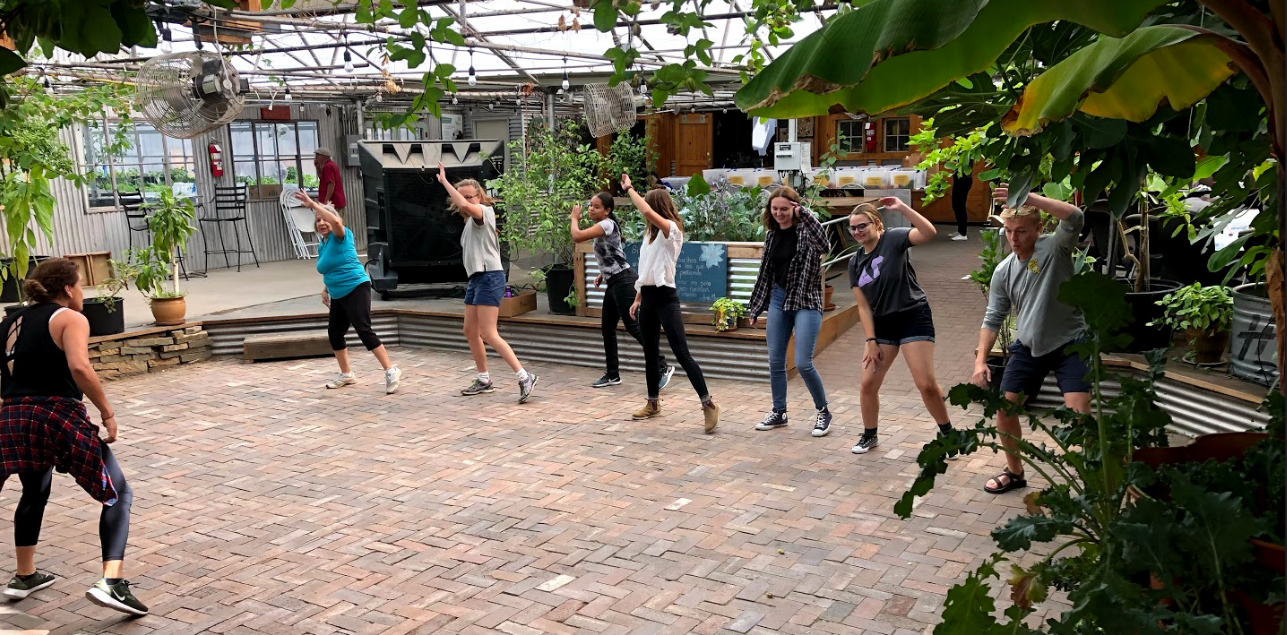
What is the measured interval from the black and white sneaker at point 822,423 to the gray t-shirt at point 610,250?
74.8 inches

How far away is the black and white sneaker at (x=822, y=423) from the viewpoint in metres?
6.80

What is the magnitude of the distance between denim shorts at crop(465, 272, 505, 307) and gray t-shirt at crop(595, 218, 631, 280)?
0.90m

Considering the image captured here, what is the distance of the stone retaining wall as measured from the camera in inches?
364

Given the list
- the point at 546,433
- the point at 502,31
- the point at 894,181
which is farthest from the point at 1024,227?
the point at 894,181

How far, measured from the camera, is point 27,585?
15.0 feet

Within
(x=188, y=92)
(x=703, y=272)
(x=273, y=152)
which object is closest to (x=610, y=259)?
(x=703, y=272)

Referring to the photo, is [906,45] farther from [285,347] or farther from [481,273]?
[285,347]

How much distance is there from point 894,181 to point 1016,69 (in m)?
14.4

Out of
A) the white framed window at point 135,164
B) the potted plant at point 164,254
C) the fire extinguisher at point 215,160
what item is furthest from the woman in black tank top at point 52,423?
the fire extinguisher at point 215,160

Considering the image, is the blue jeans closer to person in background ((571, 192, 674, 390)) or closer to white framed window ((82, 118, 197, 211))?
person in background ((571, 192, 674, 390))

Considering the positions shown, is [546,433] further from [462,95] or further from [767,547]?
[462,95]

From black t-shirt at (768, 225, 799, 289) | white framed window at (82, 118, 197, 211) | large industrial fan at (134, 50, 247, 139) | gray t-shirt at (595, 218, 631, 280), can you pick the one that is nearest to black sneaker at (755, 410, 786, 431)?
black t-shirt at (768, 225, 799, 289)

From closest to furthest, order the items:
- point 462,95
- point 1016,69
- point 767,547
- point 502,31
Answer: point 1016,69 → point 767,547 → point 502,31 → point 462,95

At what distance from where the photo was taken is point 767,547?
4902 millimetres
